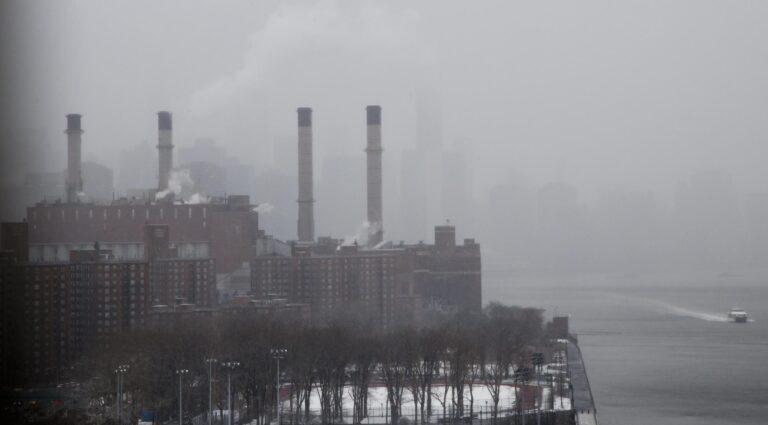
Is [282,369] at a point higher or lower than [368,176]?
lower

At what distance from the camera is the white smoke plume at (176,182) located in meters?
22.3

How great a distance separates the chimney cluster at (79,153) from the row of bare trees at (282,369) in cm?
709

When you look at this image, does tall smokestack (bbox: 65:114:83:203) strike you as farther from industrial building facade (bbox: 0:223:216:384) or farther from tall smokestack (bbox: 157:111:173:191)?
industrial building facade (bbox: 0:223:216:384)

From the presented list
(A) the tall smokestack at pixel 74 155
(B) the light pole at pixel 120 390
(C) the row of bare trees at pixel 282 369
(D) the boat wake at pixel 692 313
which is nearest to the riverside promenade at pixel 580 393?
(C) the row of bare trees at pixel 282 369

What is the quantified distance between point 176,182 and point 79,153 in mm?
1863

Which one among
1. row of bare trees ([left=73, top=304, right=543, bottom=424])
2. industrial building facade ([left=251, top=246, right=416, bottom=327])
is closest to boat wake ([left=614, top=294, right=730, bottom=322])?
industrial building facade ([left=251, top=246, right=416, bottom=327])

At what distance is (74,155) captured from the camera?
21531 millimetres

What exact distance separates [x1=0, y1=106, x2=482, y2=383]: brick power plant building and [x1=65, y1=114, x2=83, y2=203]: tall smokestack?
2cm

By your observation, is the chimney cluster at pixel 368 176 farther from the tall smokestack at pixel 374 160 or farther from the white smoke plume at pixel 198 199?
the white smoke plume at pixel 198 199

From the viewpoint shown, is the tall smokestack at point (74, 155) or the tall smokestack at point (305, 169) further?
the tall smokestack at point (305, 169)

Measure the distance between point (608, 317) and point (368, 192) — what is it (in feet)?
27.1

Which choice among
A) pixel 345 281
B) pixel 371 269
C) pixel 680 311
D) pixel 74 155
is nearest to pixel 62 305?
pixel 74 155

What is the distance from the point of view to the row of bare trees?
40.0ft

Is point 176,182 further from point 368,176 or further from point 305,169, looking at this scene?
point 368,176
